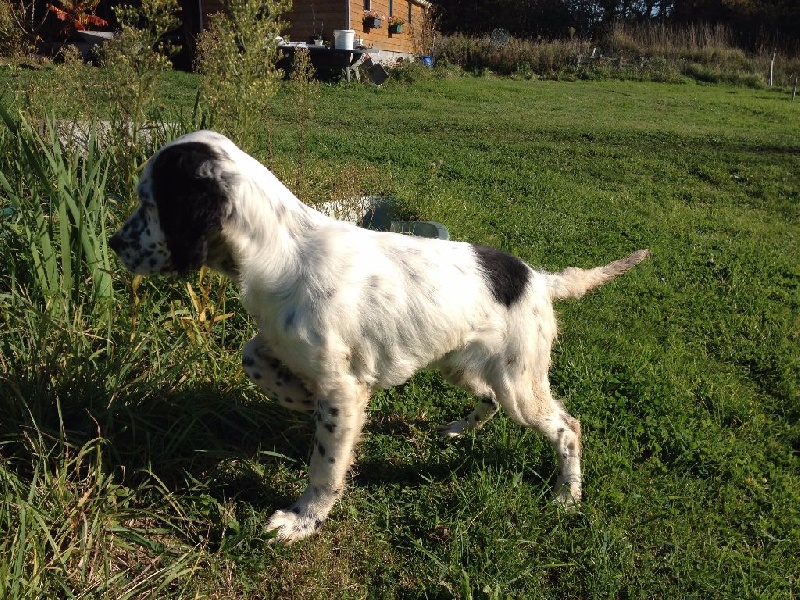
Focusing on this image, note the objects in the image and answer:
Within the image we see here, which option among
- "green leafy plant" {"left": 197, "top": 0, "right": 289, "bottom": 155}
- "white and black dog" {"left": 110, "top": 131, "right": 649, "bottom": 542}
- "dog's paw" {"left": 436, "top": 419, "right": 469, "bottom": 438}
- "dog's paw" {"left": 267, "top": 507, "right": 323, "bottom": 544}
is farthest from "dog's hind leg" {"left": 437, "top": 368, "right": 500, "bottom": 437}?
Result: "green leafy plant" {"left": 197, "top": 0, "right": 289, "bottom": 155}

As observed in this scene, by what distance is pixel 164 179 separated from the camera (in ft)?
8.58

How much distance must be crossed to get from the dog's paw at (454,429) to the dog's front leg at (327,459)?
37.6 inches

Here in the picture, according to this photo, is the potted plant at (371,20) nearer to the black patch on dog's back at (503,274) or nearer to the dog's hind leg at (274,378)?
the black patch on dog's back at (503,274)

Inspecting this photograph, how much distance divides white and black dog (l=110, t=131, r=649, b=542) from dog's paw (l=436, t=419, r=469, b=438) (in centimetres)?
65

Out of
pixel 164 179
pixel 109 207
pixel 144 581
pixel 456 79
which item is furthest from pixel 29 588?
pixel 456 79

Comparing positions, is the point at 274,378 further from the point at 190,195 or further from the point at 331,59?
the point at 331,59

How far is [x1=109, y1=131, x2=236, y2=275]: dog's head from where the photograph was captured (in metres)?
2.60

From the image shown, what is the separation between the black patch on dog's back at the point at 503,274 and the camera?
309 centimetres

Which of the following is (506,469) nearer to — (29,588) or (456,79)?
(29,588)

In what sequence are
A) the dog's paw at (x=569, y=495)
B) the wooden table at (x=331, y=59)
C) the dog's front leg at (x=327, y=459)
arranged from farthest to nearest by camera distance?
the wooden table at (x=331, y=59) → the dog's paw at (x=569, y=495) → the dog's front leg at (x=327, y=459)

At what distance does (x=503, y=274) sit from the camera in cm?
313

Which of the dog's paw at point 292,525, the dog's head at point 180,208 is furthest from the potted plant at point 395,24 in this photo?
the dog's paw at point 292,525

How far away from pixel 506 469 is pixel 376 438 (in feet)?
2.44

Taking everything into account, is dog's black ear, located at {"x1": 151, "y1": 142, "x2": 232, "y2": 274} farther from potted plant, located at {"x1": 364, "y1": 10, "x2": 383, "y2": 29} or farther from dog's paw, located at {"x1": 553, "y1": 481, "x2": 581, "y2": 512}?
potted plant, located at {"x1": 364, "y1": 10, "x2": 383, "y2": 29}
